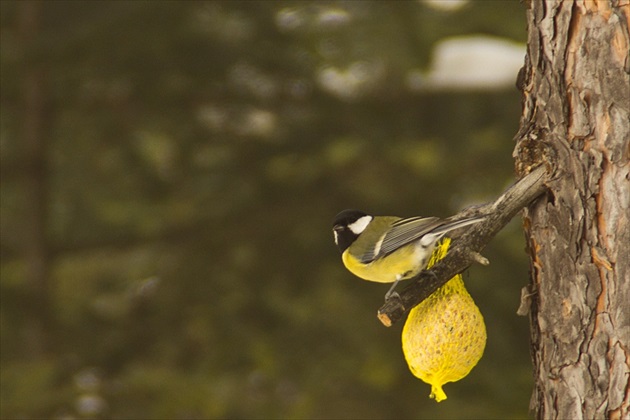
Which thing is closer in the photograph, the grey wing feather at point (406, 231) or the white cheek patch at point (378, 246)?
the grey wing feather at point (406, 231)

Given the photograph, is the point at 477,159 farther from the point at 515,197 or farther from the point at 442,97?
the point at 515,197

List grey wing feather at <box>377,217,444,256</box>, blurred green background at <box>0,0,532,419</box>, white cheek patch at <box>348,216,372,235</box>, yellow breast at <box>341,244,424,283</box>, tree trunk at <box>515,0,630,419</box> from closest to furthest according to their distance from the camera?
1. tree trunk at <box>515,0,630,419</box>
2. grey wing feather at <box>377,217,444,256</box>
3. yellow breast at <box>341,244,424,283</box>
4. white cheek patch at <box>348,216,372,235</box>
5. blurred green background at <box>0,0,532,419</box>

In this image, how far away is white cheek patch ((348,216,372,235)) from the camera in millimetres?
2629

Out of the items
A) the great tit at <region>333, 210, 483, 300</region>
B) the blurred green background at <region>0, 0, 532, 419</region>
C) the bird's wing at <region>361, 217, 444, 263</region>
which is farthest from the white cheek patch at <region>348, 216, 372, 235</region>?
the blurred green background at <region>0, 0, 532, 419</region>

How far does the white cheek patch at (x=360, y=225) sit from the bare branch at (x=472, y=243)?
73 centimetres

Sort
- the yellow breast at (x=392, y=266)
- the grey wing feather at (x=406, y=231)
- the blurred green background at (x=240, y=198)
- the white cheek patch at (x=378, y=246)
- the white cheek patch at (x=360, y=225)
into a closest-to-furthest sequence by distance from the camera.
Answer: the grey wing feather at (x=406, y=231) < the yellow breast at (x=392, y=266) < the white cheek patch at (x=378, y=246) < the white cheek patch at (x=360, y=225) < the blurred green background at (x=240, y=198)

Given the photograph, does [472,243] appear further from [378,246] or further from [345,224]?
[345,224]

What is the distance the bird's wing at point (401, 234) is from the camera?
2.16 meters

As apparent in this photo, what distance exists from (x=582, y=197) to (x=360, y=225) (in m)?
0.98

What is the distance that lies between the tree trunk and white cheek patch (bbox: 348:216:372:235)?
816mm

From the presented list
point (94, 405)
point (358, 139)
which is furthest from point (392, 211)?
point (94, 405)

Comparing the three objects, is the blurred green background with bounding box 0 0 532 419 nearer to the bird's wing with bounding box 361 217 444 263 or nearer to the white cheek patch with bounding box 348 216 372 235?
the white cheek patch with bounding box 348 216 372 235

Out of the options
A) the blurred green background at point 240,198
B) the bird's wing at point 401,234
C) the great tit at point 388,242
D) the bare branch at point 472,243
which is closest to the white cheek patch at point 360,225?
the great tit at point 388,242

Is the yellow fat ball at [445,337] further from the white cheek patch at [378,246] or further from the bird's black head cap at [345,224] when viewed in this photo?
the bird's black head cap at [345,224]
